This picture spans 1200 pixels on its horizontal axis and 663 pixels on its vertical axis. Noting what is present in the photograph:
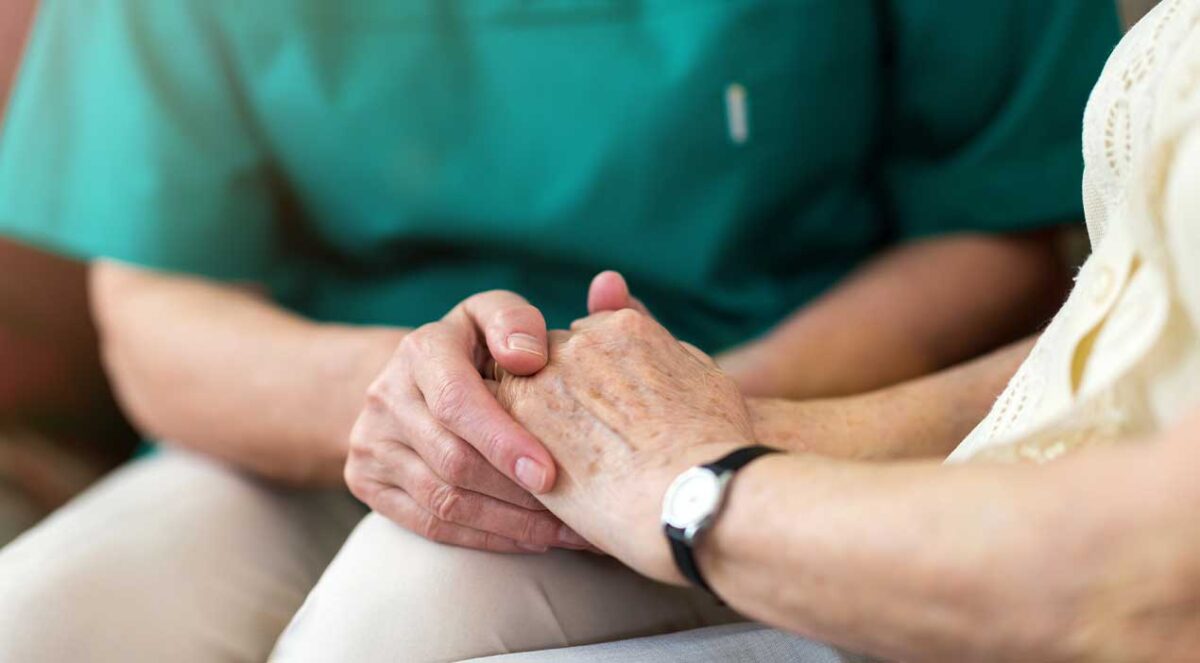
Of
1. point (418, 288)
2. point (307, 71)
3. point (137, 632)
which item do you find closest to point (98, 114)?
point (307, 71)

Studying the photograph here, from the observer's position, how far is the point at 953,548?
43cm

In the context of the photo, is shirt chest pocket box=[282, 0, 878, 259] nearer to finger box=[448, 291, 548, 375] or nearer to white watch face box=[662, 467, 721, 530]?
finger box=[448, 291, 548, 375]

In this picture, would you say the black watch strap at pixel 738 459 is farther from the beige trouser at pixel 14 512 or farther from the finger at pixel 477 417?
the beige trouser at pixel 14 512

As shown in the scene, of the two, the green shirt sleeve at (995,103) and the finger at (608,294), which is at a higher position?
the green shirt sleeve at (995,103)

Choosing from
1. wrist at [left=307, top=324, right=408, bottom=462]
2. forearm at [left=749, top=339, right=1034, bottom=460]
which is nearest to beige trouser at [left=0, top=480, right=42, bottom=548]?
wrist at [left=307, top=324, right=408, bottom=462]

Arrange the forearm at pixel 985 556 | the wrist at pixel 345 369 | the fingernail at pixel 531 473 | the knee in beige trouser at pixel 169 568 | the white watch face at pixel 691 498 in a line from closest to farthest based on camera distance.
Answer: the forearm at pixel 985 556 → the white watch face at pixel 691 498 → the fingernail at pixel 531 473 → the knee in beige trouser at pixel 169 568 → the wrist at pixel 345 369

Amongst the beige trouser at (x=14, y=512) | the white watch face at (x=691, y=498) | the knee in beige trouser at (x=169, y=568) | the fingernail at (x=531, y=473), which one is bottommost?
the beige trouser at (x=14, y=512)

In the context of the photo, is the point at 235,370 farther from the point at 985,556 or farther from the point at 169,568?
the point at 985,556

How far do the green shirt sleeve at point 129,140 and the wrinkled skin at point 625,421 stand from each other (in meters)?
0.43

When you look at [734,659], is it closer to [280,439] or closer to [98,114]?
[280,439]

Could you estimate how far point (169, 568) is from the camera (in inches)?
32.0

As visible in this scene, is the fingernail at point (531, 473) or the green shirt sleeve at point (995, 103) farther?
the green shirt sleeve at point (995, 103)

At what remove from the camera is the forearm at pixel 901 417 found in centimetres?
76

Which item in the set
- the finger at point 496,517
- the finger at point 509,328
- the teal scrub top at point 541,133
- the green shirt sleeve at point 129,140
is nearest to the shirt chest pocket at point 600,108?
the teal scrub top at point 541,133
